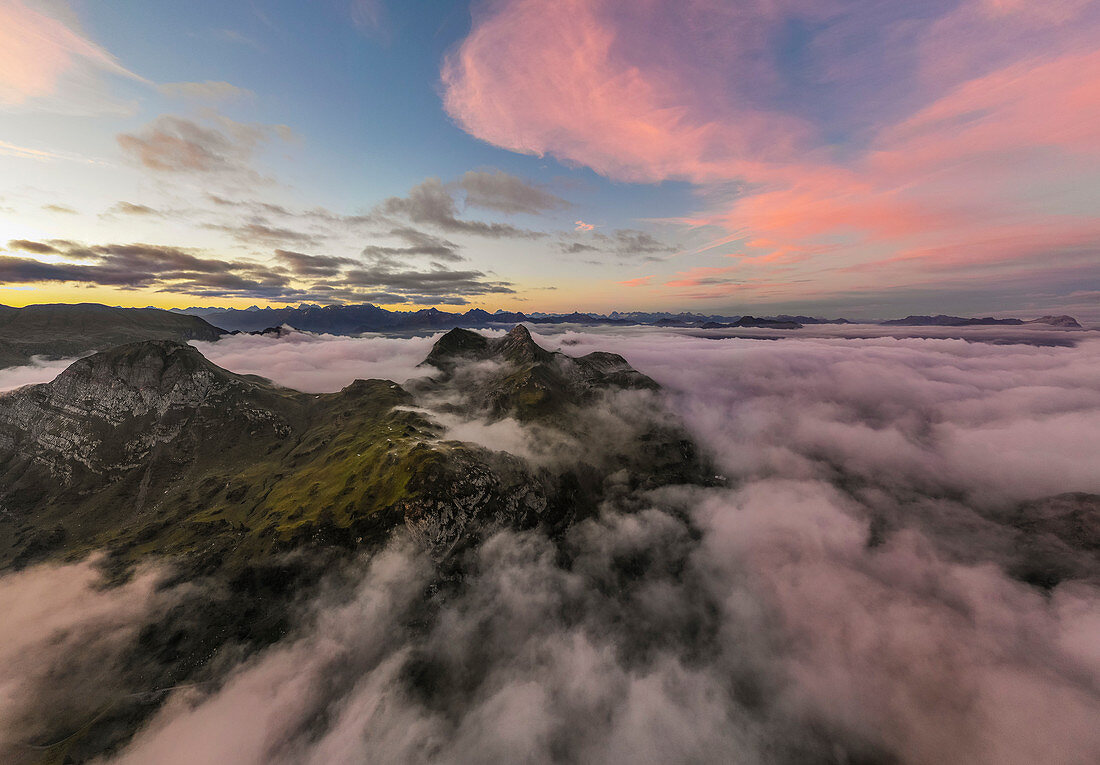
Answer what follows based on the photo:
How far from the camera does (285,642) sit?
199250mm

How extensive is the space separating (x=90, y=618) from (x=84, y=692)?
43.5 m

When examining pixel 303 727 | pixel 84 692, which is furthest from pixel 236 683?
pixel 84 692

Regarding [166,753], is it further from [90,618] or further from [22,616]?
[22,616]

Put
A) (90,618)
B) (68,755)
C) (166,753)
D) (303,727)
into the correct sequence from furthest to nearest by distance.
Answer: (90,618)
(303,727)
(166,753)
(68,755)

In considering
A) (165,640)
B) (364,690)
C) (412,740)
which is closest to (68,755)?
(165,640)

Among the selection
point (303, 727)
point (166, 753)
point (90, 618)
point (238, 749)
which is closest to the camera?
point (166, 753)

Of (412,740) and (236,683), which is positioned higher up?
(236,683)

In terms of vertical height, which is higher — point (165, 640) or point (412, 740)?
point (165, 640)

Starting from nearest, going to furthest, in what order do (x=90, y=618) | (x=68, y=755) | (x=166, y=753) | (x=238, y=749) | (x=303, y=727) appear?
(x=68, y=755) → (x=166, y=753) → (x=238, y=749) → (x=303, y=727) → (x=90, y=618)

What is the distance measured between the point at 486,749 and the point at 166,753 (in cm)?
13956

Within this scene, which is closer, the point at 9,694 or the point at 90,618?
the point at 9,694

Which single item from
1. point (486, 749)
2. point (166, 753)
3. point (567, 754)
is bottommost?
point (567, 754)

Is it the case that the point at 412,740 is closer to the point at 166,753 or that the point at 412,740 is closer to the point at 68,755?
the point at 166,753

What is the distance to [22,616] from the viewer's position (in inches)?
7820
